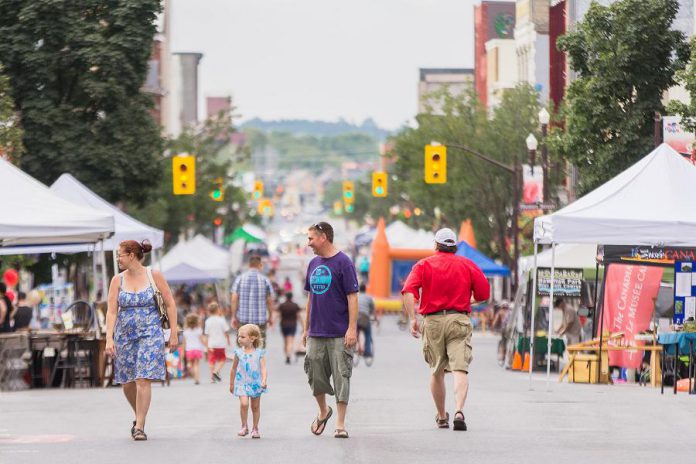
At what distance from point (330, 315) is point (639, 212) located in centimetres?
816

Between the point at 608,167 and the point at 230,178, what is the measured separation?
37.7 metres

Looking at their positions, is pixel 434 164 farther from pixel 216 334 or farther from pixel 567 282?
pixel 216 334

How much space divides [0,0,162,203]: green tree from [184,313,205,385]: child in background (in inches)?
343

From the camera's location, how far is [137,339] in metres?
14.1

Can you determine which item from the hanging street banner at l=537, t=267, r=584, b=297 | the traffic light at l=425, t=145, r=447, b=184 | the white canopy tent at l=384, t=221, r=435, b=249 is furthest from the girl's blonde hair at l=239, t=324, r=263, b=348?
the white canopy tent at l=384, t=221, r=435, b=249

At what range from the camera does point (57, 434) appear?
15086mm

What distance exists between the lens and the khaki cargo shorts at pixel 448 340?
1465cm

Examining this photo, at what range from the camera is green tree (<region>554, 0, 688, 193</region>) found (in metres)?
31.2

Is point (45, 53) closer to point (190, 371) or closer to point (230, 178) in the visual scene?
point (190, 371)

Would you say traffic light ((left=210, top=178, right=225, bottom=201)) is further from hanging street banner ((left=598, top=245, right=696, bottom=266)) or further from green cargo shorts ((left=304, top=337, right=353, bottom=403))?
green cargo shorts ((left=304, top=337, right=353, bottom=403))

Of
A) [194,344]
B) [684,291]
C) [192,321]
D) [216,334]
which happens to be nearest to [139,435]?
[684,291]

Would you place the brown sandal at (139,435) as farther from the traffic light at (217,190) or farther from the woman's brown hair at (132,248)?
the traffic light at (217,190)

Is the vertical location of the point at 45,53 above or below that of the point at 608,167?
above

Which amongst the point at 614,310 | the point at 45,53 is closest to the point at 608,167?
the point at 614,310
